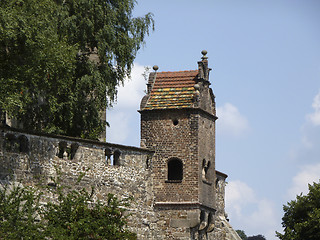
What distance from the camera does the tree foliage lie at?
124 feet

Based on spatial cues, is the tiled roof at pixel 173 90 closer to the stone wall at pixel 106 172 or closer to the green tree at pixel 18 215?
the stone wall at pixel 106 172

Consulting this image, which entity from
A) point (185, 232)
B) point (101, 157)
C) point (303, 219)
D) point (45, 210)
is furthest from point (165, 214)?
point (303, 219)

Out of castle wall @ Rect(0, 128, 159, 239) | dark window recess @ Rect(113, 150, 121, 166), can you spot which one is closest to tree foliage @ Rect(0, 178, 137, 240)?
castle wall @ Rect(0, 128, 159, 239)

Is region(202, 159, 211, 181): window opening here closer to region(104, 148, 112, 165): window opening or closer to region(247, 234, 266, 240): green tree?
region(104, 148, 112, 165): window opening

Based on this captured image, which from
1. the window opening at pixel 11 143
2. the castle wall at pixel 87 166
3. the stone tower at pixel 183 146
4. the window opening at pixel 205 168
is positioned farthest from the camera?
the window opening at pixel 205 168

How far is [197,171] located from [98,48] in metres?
7.97

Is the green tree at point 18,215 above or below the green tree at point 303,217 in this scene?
below

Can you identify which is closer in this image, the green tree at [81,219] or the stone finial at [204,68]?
the green tree at [81,219]

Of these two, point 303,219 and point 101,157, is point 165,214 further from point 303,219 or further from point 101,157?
point 303,219

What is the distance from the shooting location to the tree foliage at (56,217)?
1486 inches

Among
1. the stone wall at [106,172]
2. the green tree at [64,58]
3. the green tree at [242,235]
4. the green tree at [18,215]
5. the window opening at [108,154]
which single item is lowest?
the green tree at [18,215]

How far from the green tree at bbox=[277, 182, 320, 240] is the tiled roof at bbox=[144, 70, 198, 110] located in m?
12.3

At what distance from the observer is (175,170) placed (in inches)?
1956

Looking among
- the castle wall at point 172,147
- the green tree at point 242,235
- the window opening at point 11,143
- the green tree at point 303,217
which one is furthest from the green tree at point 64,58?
the green tree at point 242,235
